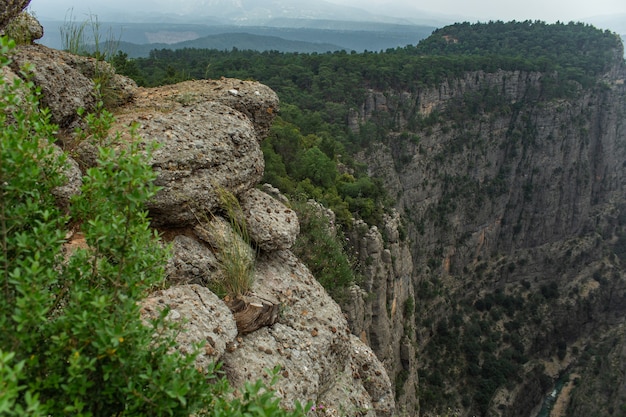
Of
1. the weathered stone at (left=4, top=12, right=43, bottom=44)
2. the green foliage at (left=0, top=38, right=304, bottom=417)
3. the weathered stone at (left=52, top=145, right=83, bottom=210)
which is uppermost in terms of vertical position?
the weathered stone at (left=4, top=12, right=43, bottom=44)

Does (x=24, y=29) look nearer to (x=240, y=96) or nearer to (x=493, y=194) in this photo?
(x=240, y=96)

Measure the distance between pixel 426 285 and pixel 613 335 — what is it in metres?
22.4

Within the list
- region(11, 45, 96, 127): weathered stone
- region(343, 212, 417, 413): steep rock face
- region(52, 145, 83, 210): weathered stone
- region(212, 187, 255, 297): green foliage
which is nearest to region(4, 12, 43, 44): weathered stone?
region(11, 45, 96, 127): weathered stone

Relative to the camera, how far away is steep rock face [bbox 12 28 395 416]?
5746 millimetres

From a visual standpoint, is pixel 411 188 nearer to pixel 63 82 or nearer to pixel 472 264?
pixel 472 264

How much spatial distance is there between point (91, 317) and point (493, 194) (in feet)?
200

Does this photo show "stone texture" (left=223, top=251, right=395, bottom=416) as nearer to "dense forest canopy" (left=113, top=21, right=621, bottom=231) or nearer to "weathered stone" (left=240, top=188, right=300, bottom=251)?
"weathered stone" (left=240, top=188, right=300, bottom=251)

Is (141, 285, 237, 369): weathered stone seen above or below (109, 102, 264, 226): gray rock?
below

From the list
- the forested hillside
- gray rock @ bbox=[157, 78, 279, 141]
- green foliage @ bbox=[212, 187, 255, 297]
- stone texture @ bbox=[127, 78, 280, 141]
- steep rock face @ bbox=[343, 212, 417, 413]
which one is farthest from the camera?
the forested hillside

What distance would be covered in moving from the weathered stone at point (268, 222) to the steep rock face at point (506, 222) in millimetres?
35213

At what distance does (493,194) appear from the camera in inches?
2346

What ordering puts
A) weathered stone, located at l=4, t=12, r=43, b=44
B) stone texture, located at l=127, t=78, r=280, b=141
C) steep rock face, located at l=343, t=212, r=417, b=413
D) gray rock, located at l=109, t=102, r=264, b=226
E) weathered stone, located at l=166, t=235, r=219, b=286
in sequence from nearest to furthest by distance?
weathered stone, located at l=166, t=235, r=219, b=286
gray rock, located at l=109, t=102, r=264, b=226
weathered stone, located at l=4, t=12, r=43, b=44
stone texture, located at l=127, t=78, r=280, b=141
steep rock face, located at l=343, t=212, r=417, b=413

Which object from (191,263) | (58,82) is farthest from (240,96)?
(191,263)

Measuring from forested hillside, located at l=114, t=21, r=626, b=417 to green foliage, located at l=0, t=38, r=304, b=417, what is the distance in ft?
95.0
